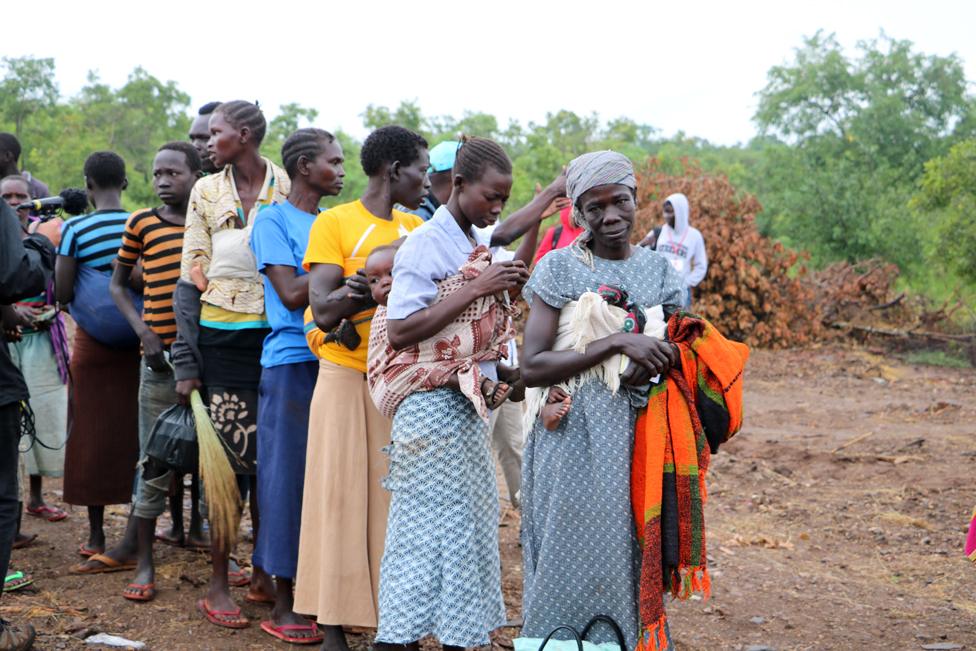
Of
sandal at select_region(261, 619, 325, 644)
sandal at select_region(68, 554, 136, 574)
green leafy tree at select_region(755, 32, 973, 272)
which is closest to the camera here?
sandal at select_region(261, 619, 325, 644)

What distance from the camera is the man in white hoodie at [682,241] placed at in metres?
9.30

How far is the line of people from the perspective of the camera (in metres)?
3.08

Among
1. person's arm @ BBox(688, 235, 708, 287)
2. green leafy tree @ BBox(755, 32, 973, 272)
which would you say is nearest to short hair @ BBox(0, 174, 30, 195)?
person's arm @ BBox(688, 235, 708, 287)

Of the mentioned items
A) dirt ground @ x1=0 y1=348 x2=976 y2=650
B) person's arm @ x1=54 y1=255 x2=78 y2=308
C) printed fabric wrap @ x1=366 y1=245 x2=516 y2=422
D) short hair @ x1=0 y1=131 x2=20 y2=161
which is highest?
short hair @ x1=0 y1=131 x2=20 y2=161

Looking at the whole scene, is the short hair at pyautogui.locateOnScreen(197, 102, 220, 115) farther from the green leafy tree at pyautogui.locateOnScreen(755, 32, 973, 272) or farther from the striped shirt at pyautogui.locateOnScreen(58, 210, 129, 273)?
the green leafy tree at pyautogui.locateOnScreen(755, 32, 973, 272)

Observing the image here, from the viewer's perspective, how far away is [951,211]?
508 inches

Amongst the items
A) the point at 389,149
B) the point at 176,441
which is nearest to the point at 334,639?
the point at 176,441

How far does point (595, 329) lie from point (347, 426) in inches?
39.3

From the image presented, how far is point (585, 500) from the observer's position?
312cm

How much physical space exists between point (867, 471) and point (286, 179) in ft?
16.6

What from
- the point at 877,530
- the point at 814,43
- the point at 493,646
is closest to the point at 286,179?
the point at 493,646

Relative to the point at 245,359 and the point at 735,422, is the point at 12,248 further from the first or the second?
the point at 735,422

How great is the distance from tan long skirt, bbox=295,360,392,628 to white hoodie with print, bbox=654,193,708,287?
19.8 feet

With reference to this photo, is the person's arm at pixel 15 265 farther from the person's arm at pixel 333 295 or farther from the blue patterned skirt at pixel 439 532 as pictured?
the blue patterned skirt at pixel 439 532
